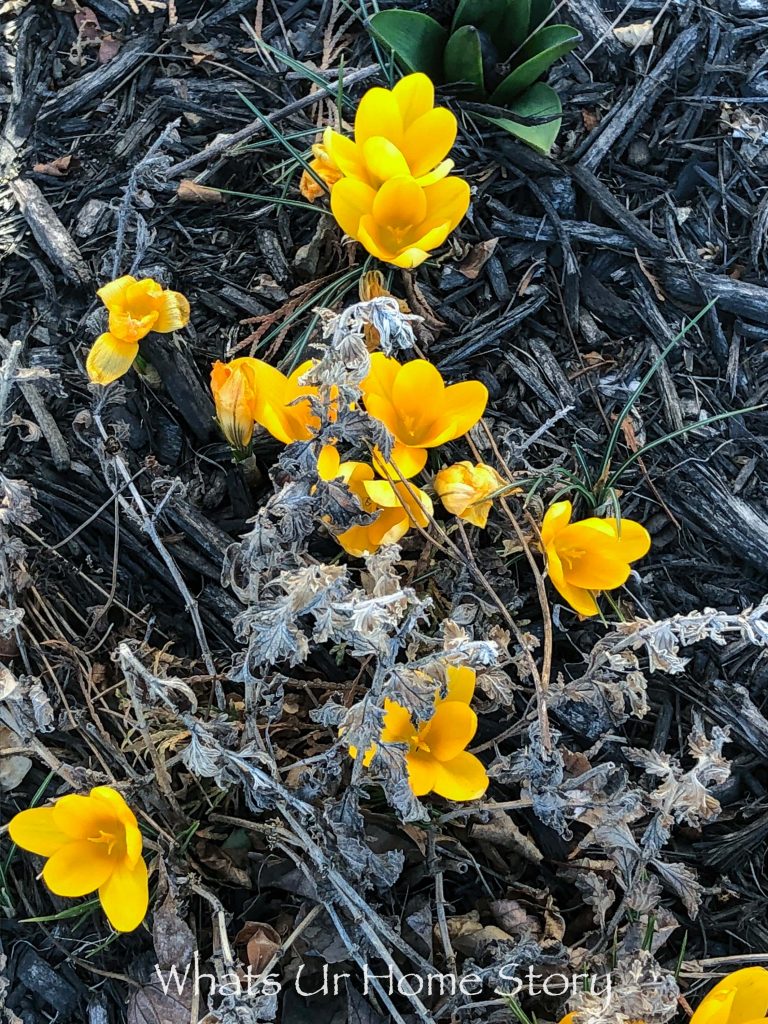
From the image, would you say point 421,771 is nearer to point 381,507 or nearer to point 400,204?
point 381,507

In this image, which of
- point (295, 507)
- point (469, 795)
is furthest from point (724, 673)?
point (295, 507)

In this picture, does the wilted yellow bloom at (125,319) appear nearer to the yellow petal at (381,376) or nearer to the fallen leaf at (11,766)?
the yellow petal at (381,376)

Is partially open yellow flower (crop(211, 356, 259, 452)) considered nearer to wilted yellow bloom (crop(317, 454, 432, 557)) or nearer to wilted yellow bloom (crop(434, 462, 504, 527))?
wilted yellow bloom (crop(317, 454, 432, 557))

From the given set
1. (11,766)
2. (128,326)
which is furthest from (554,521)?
(11,766)

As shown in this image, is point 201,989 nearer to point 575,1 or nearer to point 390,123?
point 390,123

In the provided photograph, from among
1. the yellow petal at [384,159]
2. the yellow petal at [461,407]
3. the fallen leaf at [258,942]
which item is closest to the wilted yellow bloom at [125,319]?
the yellow petal at [384,159]

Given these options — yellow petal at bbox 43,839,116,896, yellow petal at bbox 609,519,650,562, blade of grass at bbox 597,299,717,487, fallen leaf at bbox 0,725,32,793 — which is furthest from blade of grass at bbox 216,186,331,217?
yellow petal at bbox 43,839,116,896
